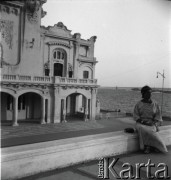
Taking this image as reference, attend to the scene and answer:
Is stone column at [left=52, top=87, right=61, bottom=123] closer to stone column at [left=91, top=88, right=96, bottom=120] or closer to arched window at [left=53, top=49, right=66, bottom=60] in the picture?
stone column at [left=91, top=88, right=96, bottom=120]

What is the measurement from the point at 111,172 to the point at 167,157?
2.41 feet

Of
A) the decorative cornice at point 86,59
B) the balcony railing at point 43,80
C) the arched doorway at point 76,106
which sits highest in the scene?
the decorative cornice at point 86,59

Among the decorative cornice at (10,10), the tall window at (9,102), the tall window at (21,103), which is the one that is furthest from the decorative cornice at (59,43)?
the tall window at (9,102)

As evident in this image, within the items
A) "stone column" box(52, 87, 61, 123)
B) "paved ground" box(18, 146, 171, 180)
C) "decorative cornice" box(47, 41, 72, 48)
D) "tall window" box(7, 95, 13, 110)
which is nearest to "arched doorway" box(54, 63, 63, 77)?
"decorative cornice" box(47, 41, 72, 48)

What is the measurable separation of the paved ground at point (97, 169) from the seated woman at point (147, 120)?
0.09m

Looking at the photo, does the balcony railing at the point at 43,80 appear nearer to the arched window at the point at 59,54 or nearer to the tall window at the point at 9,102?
the tall window at the point at 9,102

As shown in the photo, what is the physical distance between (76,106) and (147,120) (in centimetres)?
1139

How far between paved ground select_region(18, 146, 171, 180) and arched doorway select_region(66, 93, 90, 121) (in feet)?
33.0

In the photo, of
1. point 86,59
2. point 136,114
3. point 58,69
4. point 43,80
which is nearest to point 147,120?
point 136,114

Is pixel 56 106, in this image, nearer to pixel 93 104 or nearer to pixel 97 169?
pixel 93 104

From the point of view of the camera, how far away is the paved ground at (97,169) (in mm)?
1618

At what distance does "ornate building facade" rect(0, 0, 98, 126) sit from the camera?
382 inches

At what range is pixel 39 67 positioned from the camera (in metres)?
11.5

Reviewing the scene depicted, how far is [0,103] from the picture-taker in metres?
9.34
